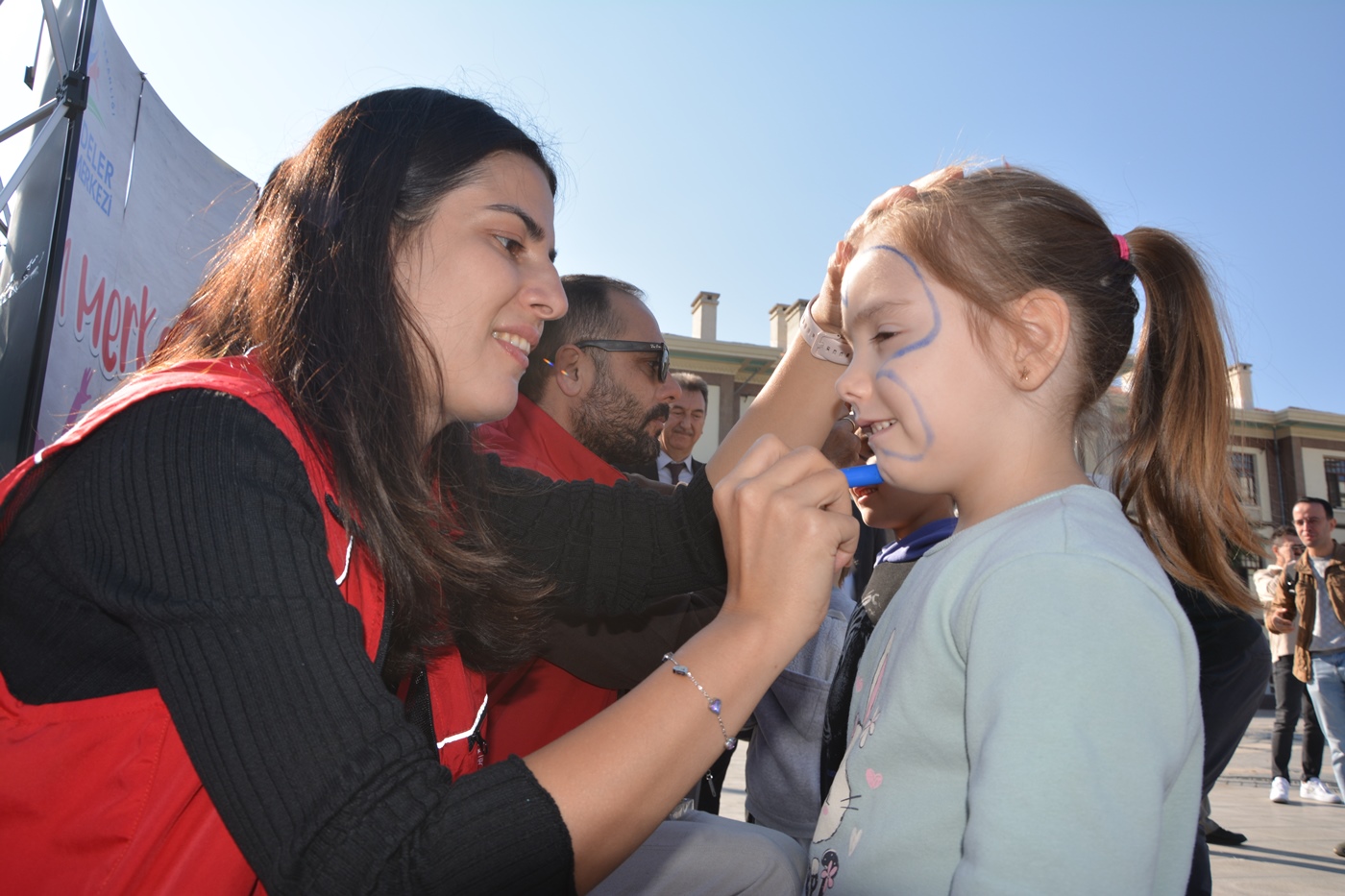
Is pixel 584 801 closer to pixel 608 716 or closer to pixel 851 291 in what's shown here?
pixel 608 716

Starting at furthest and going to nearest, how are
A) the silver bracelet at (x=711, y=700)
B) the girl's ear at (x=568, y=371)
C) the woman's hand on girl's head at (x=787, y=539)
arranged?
the girl's ear at (x=568, y=371)
the woman's hand on girl's head at (x=787, y=539)
the silver bracelet at (x=711, y=700)

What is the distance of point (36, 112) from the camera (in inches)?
99.0

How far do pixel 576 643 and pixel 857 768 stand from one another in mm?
832

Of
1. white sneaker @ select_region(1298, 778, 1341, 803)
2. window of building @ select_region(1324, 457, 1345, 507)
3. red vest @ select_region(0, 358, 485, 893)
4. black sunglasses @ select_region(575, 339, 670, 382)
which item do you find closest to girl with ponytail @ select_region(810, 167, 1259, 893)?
red vest @ select_region(0, 358, 485, 893)

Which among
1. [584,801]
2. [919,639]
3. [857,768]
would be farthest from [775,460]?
[584,801]

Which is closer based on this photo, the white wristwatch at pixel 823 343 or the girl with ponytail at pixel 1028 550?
the girl with ponytail at pixel 1028 550

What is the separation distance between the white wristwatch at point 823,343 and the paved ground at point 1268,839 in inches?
107

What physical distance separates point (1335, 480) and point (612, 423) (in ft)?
87.4

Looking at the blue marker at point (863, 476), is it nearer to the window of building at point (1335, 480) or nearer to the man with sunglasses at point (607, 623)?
the man with sunglasses at point (607, 623)

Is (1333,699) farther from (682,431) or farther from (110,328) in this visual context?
(110,328)

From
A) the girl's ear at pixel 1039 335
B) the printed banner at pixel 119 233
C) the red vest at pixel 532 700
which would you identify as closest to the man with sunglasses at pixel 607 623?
the red vest at pixel 532 700

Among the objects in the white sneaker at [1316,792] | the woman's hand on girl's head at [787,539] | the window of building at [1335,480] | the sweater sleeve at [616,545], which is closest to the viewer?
the woman's hand on girl's head at [787,539]

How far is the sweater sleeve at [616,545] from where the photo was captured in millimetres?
1526

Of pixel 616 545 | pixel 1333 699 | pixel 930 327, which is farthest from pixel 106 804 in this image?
pixel 1333 699
